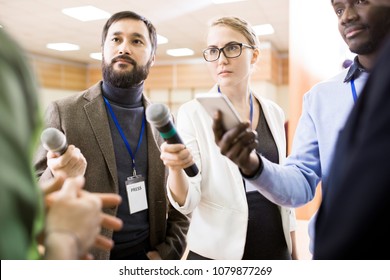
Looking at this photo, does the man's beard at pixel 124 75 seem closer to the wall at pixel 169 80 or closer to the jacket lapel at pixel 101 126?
the jacket lapel at pixel 101 126

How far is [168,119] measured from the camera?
0.94 meters

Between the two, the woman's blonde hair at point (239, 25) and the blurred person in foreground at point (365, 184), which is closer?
the blurred person in foreground at point (365, 184)

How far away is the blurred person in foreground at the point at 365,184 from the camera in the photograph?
0.43 m

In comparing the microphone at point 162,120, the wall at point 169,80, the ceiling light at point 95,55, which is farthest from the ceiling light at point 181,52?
the microphone at point 162,120

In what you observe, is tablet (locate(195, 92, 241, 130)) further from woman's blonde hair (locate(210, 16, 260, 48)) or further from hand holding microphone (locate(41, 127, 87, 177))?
woman's blonde hair (locate(210, 16, 260, 48))

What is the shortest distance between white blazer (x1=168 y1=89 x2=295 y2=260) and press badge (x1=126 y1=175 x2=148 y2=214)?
0.18m

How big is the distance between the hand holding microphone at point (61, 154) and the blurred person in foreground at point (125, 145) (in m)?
0.23

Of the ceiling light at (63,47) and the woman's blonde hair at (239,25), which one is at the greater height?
the ceiling light at (63,47)

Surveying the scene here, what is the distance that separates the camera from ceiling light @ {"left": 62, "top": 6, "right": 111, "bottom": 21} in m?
5.01

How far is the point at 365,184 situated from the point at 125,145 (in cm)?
107

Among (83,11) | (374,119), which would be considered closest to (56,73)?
(83,11)

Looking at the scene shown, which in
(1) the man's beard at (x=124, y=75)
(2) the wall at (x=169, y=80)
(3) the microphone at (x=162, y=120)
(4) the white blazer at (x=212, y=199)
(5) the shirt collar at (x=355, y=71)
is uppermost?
(2) the wall at (x=169, y=80)

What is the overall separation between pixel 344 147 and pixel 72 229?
41 centimetres

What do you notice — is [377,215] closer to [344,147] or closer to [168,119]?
[344,147]
